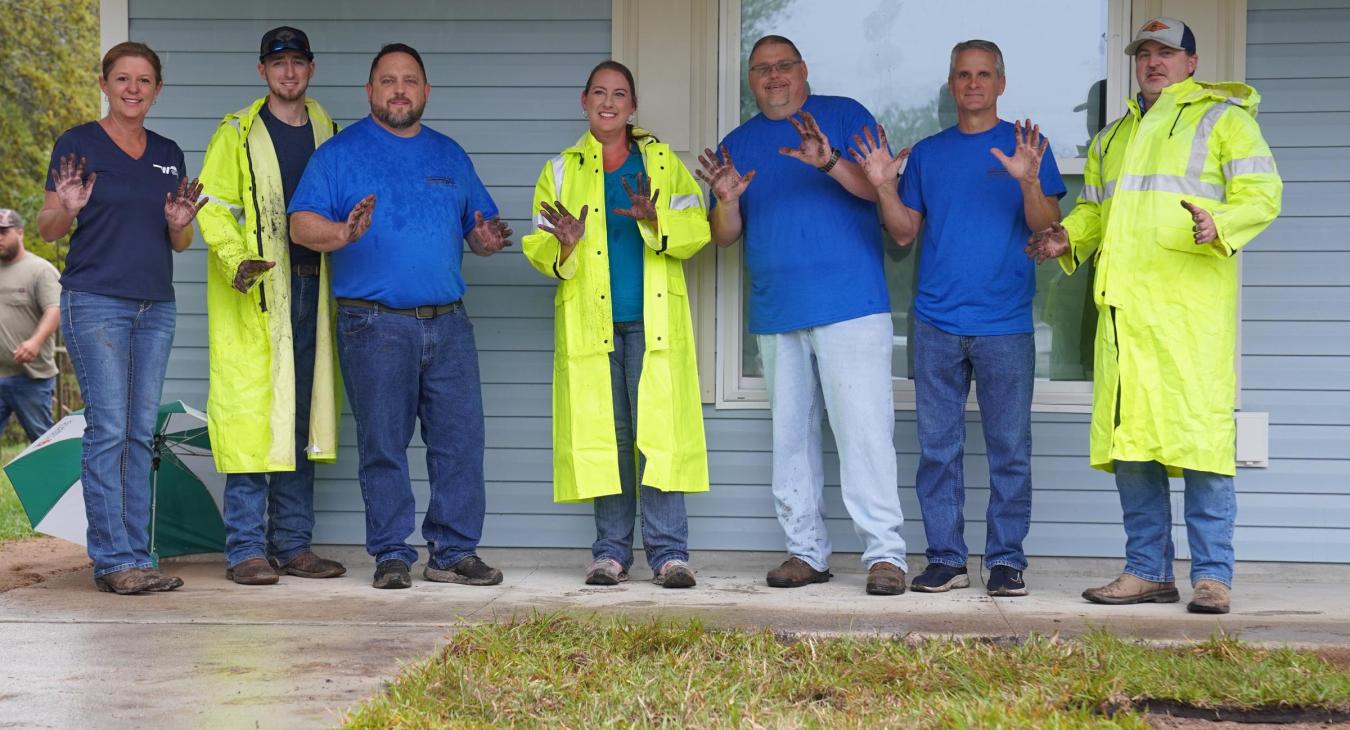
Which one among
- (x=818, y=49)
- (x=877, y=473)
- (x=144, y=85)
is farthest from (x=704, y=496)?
(x=144, y=85)

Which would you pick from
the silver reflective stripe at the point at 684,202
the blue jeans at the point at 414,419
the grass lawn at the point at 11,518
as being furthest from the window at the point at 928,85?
the grass lawn at the point at 11,518

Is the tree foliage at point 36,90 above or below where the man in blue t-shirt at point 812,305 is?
above

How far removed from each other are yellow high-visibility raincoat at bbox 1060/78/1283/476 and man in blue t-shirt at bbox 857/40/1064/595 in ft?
1.17

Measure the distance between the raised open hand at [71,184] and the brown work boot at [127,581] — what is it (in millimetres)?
1189

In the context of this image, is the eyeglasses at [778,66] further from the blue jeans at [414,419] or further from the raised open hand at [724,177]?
the blue jeans at [414,419]

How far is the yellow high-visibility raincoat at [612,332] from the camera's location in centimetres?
488

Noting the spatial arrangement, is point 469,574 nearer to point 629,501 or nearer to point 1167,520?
point 629,501

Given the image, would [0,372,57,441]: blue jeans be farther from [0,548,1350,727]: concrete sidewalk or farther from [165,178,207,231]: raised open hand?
[165,178,207,231]: raised open hand

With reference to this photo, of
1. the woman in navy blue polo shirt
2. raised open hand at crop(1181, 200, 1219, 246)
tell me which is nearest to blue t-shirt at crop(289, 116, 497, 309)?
the woman in navy blue polo shirt

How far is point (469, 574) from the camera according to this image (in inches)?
194

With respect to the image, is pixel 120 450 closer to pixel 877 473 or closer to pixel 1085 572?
pixel 877 473

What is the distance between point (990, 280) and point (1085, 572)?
1.25 metres

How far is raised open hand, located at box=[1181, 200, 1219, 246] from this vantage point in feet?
13.7

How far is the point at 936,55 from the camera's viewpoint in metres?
5.35
